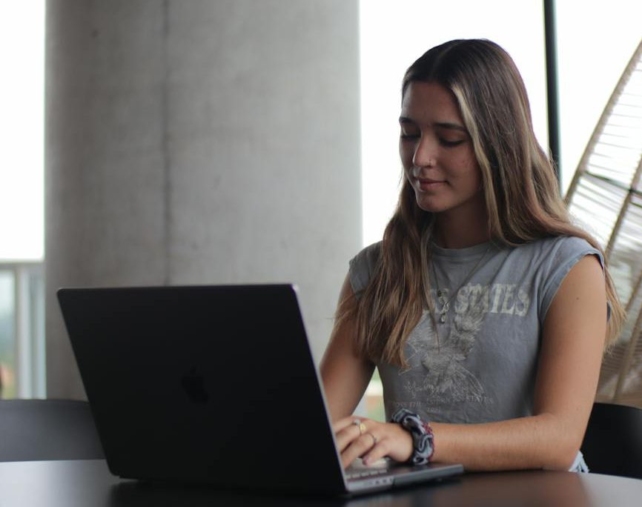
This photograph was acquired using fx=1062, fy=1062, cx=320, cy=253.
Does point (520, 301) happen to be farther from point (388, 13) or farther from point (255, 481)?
point (388, 13)

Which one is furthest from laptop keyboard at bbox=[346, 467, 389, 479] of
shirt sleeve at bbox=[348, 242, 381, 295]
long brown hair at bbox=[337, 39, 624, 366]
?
shirt sleeve at bbox=[348, 242, 381, 295]

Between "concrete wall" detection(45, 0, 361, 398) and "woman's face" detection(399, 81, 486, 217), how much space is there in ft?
6.21

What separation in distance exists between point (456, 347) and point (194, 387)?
2.50 feet

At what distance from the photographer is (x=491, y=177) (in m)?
2.02

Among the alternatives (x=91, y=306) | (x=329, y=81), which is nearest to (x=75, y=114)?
(x=329, y=81)

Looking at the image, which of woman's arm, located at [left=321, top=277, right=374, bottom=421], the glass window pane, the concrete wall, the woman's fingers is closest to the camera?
the woman's fingers

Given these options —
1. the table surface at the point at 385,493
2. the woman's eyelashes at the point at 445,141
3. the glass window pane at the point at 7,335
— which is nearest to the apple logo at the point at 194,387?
the table surface at the point at 385,493

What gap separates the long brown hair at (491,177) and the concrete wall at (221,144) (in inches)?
70.4

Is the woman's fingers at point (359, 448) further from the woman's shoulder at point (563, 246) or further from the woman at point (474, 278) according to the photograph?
the woman's shoulder at point (563, 246)

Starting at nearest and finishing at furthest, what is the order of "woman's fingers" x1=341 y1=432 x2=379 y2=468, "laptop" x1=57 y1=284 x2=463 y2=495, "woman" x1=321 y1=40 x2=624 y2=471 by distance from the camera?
1. "laptop" x1=57 y1=284 x2=463 y2=495
2. "woman's fingers" x1=341 y1=432 x2=379 y2=468
3. "woman" x1=321 y1=40 x2=624 y2=471

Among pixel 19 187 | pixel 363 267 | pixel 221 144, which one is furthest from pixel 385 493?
pixel 19 187

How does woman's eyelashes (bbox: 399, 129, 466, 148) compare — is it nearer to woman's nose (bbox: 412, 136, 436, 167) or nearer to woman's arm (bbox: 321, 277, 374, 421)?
woman's nose (bbox: 412, 136, 436, 167)

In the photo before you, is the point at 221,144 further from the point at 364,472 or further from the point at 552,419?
the point at 364,472

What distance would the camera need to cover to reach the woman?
1.93 m
